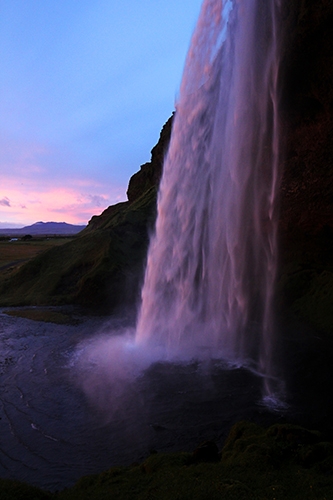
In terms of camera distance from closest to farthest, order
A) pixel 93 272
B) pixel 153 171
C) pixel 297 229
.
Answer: pixel 297 229
pixel 93 272
pixel 153 171

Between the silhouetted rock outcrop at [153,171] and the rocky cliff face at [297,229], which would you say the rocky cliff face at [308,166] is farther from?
the silhouetted rock outcrop at [153,171]

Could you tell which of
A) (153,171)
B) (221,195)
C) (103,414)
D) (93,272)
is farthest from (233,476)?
(153,171)

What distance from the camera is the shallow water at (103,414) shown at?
6.46m

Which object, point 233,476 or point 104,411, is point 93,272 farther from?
point 233,476

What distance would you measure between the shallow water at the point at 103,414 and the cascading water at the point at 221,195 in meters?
3.95

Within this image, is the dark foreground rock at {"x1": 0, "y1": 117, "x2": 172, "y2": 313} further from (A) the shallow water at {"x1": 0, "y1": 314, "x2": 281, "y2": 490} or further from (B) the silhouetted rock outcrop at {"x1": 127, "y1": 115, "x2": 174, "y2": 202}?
(A) the shallow water at {"x1": 0, "y1": 314, "x2": 281, "y2": 490}

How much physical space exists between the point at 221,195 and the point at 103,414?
37.6 feet

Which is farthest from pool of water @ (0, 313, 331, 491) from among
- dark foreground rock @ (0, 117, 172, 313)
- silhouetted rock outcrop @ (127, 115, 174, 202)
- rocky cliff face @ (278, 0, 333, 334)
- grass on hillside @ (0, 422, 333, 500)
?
silhouetted rock outcrop @ (127, 115, 174, 202)

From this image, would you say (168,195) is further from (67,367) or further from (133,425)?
(133,425)

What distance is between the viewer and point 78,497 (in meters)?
4.74

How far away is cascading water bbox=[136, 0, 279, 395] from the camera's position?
14719 millimetres

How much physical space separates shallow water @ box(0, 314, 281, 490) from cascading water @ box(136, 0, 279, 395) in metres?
3.95

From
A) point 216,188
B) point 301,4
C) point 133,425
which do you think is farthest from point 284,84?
point 133,425

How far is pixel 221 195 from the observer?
16875mm
